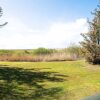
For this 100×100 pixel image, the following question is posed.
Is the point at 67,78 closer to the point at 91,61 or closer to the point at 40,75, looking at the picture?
the point at 40,75

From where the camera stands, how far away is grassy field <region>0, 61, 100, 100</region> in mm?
17688

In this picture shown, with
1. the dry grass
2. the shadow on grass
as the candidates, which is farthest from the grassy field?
the dry grass

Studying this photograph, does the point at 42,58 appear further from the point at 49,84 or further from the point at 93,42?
the point at 49,84

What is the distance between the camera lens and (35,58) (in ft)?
123

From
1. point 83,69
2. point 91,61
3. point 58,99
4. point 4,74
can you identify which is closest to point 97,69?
point 83,69

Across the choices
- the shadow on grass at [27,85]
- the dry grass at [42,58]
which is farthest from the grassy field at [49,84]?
the dry grass at [42,58]

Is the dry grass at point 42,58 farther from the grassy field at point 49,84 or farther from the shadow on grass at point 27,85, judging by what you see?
the shadow on grass at point 27,85

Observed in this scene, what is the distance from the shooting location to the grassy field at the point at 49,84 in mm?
17688

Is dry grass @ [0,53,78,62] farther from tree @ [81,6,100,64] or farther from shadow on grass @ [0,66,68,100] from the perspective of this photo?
shadow on grass @ [0,66,68,100]

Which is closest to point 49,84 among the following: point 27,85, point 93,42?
point 27,85

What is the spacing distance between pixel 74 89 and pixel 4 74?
6010 millimetres

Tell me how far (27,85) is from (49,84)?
1.46 m

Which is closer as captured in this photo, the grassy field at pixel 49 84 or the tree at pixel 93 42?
the grassy field at pixel 49 84

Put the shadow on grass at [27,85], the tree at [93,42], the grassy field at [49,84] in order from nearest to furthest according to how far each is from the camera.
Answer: the shadow on grass at [27,85] → the grassy field at [49,84] → the tree at [93,42]
